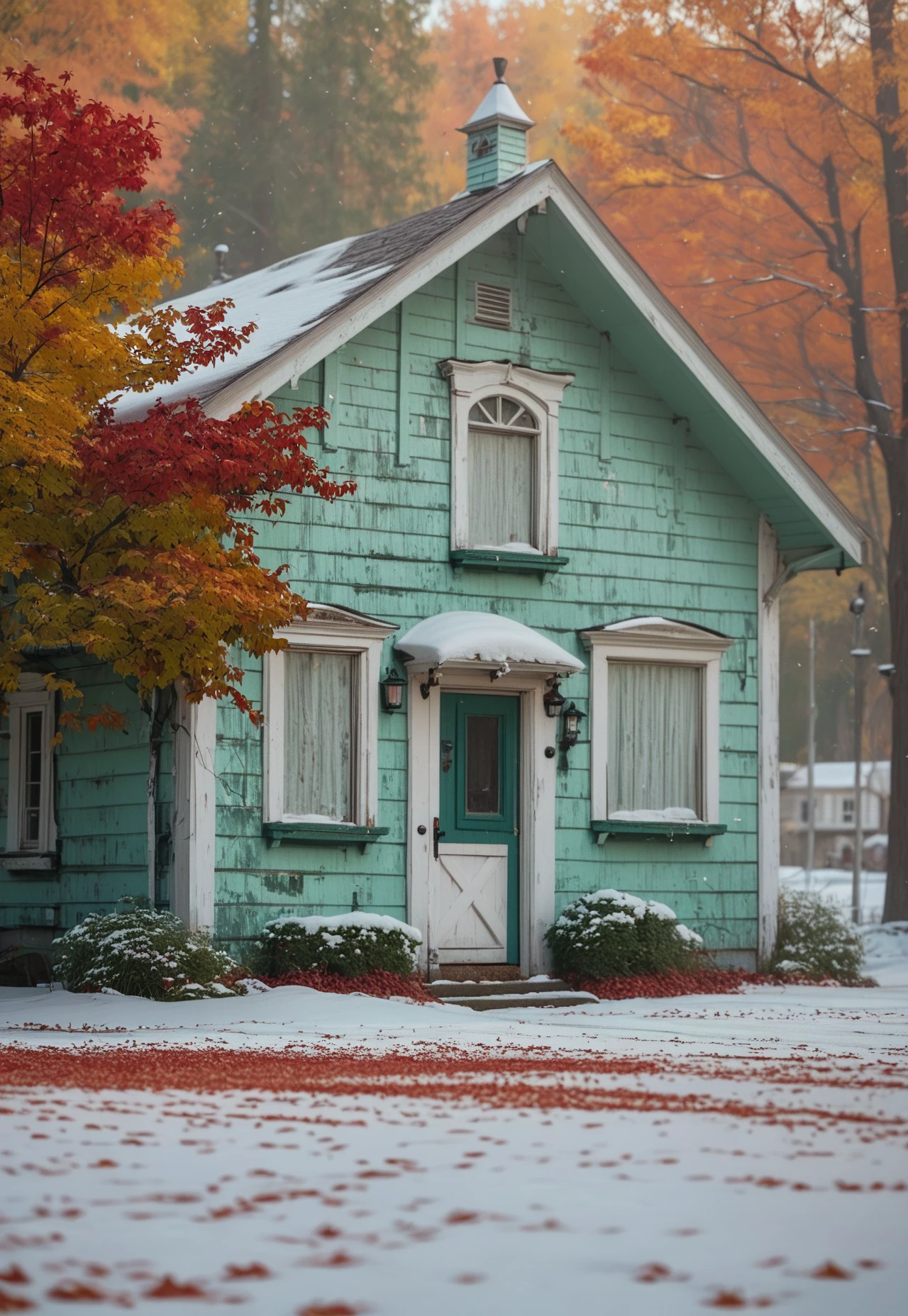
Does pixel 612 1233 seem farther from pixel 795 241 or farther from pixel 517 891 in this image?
pixel 795 241

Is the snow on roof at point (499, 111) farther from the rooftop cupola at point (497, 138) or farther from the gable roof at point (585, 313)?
the gable roof at point (585, 313)

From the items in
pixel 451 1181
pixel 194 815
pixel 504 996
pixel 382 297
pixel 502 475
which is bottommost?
pixel 504 996

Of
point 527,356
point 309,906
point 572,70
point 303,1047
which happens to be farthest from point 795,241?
point 303,1047

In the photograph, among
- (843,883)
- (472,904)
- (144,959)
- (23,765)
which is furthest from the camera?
(843,883)

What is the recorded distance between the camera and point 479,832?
1544 cm

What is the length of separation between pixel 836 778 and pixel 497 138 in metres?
48.0

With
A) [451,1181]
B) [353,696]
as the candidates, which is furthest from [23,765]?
[451,1181]

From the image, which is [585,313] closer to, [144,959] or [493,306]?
[493,306]

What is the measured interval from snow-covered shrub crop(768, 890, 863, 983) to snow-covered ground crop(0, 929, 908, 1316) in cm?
701

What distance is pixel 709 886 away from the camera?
16.6 metres

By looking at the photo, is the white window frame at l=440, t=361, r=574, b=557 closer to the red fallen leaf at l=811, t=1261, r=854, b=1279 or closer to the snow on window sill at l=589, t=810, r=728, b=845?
the snow on window sill at l=589, t=810, r=728, b=845

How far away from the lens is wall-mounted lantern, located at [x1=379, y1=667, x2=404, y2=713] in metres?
14.7

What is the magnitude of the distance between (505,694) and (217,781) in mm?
2860

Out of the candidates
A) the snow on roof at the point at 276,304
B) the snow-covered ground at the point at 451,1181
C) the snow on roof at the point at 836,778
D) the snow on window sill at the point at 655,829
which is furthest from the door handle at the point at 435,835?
the snow on roof at the point at 836,778
